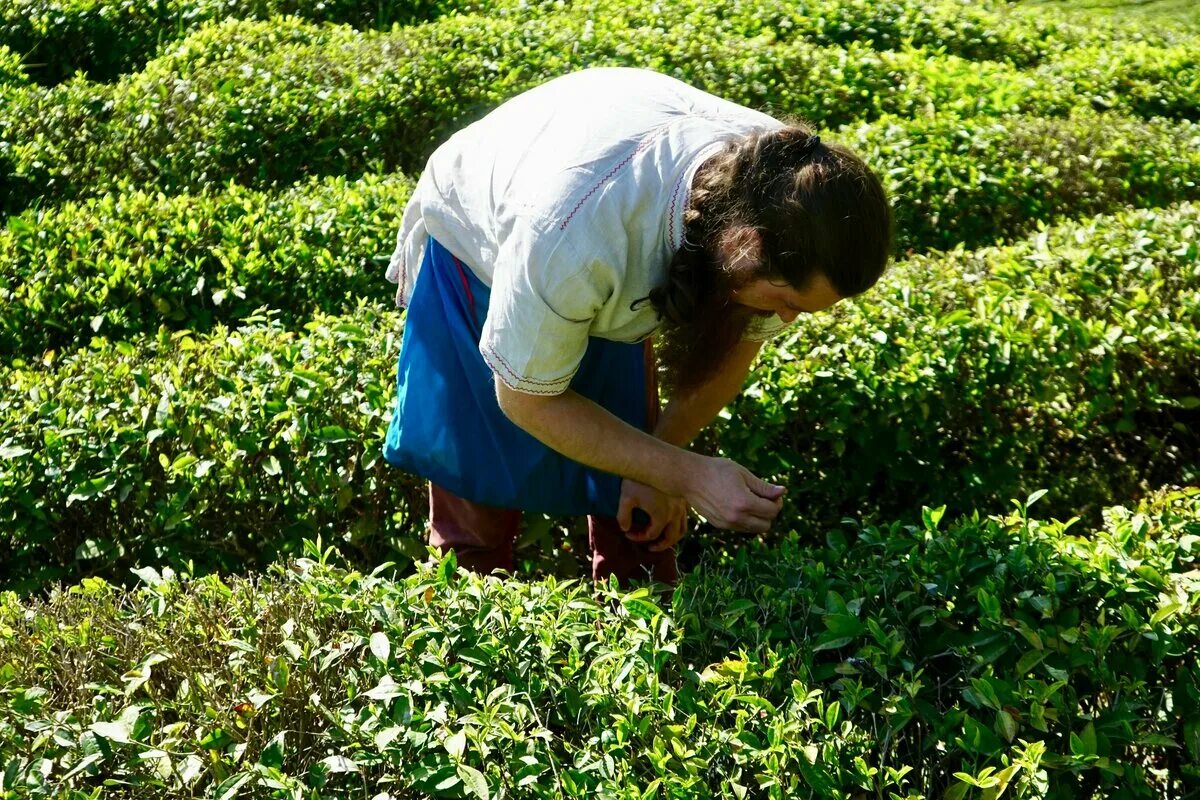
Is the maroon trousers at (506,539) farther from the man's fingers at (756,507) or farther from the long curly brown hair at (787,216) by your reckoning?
the long curly brown hair at (787,216)

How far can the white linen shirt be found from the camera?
1.95m

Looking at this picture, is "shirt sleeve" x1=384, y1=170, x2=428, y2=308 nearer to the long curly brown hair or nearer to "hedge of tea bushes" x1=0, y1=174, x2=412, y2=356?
the long curly brown hair

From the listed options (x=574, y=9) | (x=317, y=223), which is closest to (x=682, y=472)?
(x=317, y=223)

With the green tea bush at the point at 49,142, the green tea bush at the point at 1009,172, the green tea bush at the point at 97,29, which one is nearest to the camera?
the green tea bush at the point at 1009,172

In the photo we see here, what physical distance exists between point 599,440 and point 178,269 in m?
2.51

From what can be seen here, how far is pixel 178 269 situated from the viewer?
4.19m

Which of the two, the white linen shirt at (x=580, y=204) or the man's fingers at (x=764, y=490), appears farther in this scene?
the man's fingers at (x=764, y=490)

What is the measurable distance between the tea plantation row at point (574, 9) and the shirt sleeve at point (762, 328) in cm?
419

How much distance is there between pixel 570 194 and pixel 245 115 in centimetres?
375

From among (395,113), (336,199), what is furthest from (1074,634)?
(395,113)

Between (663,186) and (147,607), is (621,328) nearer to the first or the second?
(663,186)

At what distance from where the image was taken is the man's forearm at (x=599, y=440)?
2.17m

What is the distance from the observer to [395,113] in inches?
213

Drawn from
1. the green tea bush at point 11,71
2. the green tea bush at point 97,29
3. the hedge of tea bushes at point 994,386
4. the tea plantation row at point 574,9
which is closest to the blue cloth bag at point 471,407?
the hedge of tea bushes at point 994,386
